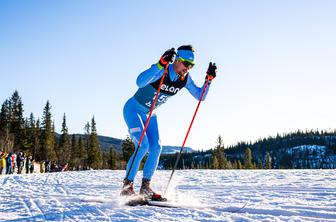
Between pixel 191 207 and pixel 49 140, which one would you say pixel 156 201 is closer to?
pixel 191 207

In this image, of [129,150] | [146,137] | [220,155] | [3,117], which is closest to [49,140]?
[3,117]

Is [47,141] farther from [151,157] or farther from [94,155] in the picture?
[151,157]

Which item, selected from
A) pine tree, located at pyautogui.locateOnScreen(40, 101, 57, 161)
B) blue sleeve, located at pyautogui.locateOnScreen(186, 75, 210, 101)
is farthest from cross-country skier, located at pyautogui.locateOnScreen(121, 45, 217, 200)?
pine tree, located at pyautogui.locateOnScreen(40, 101, 57, 161)

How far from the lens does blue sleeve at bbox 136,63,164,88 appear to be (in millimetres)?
4648

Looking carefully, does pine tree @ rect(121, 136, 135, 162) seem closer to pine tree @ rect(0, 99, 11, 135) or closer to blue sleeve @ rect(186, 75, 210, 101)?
pine tree @ rect(0, 99, 11, 135)

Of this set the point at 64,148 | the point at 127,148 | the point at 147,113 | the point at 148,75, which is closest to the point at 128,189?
the point at 147,113

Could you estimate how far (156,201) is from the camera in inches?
176

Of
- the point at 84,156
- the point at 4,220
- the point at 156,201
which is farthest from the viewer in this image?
the point at 84,156

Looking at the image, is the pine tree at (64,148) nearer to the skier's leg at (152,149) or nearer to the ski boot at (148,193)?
the skier's leg at (152,149)

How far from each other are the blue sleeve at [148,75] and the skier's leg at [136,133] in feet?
1.91

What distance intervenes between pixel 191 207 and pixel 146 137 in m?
1.43

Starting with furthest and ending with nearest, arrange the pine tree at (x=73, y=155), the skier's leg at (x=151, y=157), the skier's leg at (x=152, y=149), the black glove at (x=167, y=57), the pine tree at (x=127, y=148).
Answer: the pine tree at (x=73, y=155), the pine tree at (x=127, y=148), the skier's leg at (x=152, y=149), the skier's leg at (x=151, y=157), the black glove at (x=167, y=57)

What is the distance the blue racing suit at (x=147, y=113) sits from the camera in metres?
4.90

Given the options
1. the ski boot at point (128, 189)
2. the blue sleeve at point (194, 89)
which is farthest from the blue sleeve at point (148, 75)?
the ski boot at point (128, 189)
